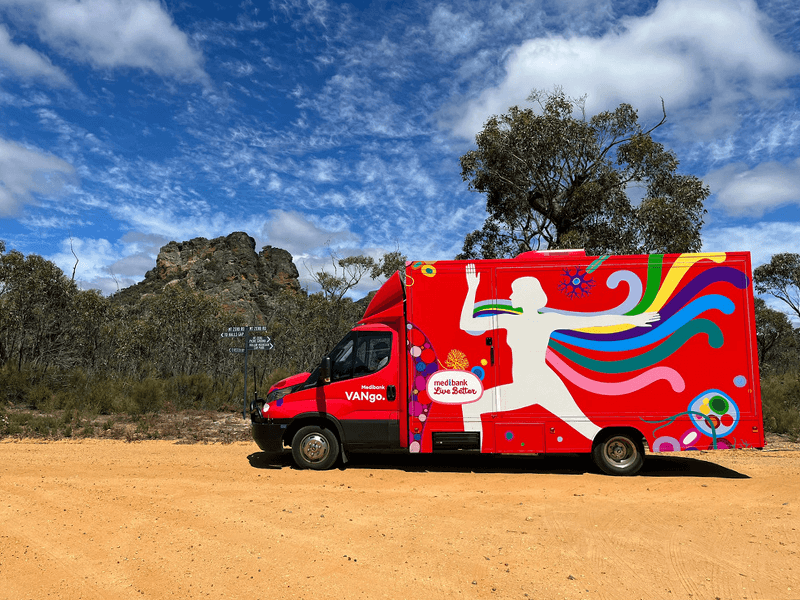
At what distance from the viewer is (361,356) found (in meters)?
8.17

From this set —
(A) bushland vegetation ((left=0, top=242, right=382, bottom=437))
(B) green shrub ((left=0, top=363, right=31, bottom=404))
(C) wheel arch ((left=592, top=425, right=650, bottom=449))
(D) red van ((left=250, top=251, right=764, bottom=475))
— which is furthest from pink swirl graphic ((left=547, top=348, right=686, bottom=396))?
(B) green shrub ((left=0, top=363, right=31, bottom=404))

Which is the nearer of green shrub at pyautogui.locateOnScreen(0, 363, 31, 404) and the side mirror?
the side mirror

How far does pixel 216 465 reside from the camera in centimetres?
862

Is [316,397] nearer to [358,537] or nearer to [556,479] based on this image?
[358,537]

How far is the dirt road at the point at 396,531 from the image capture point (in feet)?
13.4

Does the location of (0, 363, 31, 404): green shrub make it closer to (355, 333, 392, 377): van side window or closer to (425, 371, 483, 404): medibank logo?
(355, 333, 392, 377): van side window

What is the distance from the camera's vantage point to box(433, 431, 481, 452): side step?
770 centimetres

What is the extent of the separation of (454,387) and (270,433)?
118 inches

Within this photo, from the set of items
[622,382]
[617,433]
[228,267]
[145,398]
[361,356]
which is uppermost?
[228,267]

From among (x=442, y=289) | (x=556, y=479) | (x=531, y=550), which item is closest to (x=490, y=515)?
(x=531, y=550)

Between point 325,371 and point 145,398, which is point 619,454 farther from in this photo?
point 145,398

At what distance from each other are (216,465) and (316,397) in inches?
85.1

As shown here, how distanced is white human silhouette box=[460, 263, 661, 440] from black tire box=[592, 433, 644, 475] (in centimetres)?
35

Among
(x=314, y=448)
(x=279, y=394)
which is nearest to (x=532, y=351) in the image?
(x=314, y=448)
